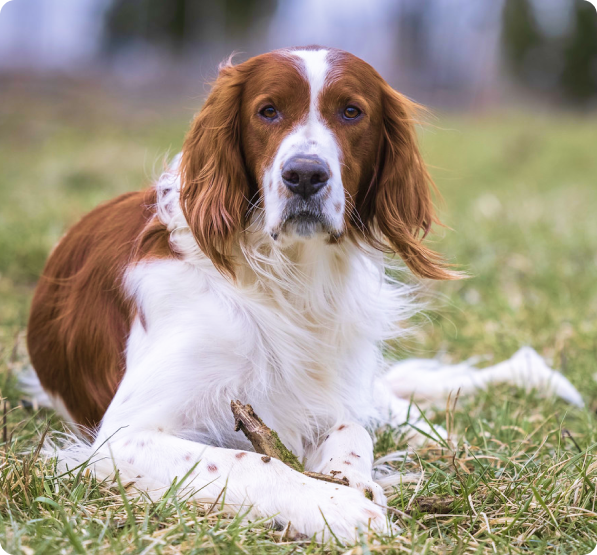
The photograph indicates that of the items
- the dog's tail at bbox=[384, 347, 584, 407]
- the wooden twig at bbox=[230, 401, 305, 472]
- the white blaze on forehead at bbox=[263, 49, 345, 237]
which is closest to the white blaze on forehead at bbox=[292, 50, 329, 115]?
the white blaze on forehead at bbox=[263, 49, 345, 237]

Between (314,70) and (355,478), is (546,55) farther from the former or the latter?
(355,478)

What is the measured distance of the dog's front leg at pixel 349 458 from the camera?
217 centimetres

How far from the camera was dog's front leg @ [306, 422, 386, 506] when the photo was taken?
2.17 meters

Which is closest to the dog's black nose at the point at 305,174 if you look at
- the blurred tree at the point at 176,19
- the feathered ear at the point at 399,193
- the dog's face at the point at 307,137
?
the dog's face at the point at 307,137

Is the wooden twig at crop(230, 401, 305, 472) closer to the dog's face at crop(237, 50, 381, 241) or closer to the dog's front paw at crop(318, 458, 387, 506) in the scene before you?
the dog's front paw at crop(318, 458, 387, 506)

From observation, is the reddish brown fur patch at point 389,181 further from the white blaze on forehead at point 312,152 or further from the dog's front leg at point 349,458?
the dog's front leg at point 349,458

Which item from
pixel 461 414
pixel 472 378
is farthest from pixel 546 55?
pixel 461 414

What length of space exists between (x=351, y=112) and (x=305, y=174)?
363mm

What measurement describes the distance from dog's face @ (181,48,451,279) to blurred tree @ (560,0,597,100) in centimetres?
1951

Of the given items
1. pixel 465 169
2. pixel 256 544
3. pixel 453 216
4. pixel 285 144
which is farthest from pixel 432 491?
pixel 465 169

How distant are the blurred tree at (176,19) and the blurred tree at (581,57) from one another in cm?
848

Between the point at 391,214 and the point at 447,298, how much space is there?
6.74 ft

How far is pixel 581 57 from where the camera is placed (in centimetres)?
2109

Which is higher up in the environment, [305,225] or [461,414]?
[305,225]
